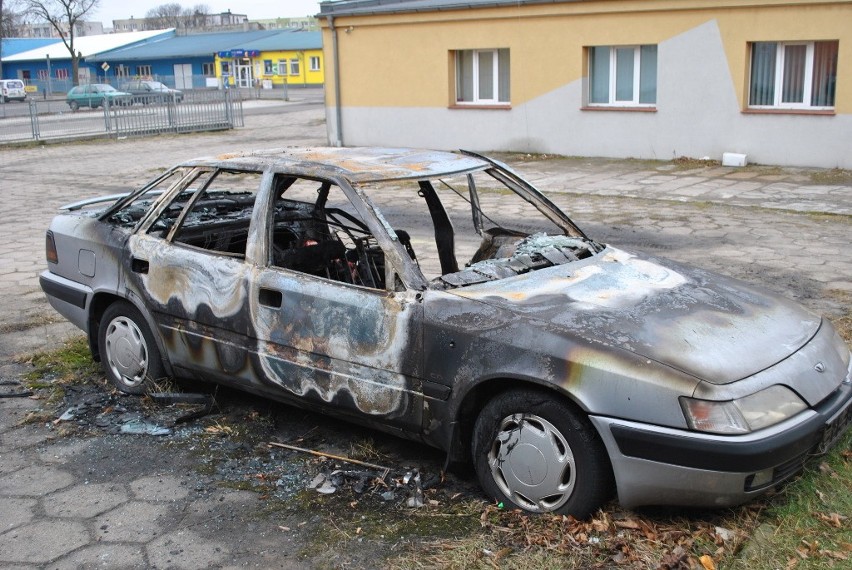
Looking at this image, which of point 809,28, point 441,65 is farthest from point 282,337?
point 441,65

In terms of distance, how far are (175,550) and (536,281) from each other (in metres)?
2.01

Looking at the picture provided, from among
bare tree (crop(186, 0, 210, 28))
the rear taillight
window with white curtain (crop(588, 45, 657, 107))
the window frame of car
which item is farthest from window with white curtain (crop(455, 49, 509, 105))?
bare tree (crop(186, 0, 210, 28))

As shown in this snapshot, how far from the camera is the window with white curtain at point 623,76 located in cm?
1828

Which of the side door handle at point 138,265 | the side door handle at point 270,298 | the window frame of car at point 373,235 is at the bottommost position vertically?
the side door handle at point 270,298

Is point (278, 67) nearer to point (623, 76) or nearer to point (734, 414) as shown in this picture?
point (623, 76)

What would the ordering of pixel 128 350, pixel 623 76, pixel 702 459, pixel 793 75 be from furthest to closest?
pixel 623 76, pixel 793 75, pixel 128 350, pixel 702 459

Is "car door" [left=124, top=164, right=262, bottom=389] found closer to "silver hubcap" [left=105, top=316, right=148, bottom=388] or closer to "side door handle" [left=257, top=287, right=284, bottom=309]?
"side door handle" [left=257, top=287, right=284, bottom=309]

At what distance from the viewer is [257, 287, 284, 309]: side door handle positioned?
4.66 meters

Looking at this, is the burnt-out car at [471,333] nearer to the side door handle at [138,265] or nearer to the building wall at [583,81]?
the side door handle at [138,265]

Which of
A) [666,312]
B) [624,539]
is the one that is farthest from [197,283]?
[624,539]

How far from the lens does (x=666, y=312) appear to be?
13.2 ft

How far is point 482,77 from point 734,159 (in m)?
6.52

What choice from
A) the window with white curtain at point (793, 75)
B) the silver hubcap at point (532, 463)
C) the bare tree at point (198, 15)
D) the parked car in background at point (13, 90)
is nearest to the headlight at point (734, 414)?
the silver hubcap at point (532, 463)

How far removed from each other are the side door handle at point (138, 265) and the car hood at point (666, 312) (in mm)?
2125
